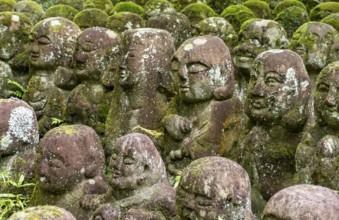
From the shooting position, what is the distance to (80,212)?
8047 mm

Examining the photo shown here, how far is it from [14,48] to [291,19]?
5.69 metres

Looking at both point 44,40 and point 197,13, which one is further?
point 197,13

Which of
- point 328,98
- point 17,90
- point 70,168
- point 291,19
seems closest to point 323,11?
point 291,19

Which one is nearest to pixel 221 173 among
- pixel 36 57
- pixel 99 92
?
pixel 99 92

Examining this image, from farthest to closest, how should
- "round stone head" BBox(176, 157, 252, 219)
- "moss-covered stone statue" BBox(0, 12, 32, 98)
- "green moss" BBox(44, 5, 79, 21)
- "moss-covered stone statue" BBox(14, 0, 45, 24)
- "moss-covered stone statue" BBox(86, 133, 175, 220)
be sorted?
"moss-covered stone statue" BBox(14, 0, 45, 24)
"green moss" BBox(44, 5, 79, 21)
"moss-covered stone statue" BBox(0, 12, 32, 98)
"moss-covered stone statue" BBox(86, 133, 175, 220)
"round stone head" BBox(176, 157, 252, 219)

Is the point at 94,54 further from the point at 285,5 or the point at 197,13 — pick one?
the point at 285,5

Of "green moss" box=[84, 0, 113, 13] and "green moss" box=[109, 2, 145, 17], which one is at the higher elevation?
"green moss" box=[109, 2, 145, 17]

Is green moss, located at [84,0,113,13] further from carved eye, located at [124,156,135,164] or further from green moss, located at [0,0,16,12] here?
carved eye, located at [124,156,135,164]

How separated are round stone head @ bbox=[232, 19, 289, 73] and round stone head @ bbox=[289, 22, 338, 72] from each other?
1.69 feet

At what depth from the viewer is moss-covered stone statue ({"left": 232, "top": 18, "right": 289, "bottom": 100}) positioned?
12.3 meters

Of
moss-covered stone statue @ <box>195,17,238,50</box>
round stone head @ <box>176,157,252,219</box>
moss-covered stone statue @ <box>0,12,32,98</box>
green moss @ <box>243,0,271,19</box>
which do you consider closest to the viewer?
round stone head @ <box>176,157,252,219</box>

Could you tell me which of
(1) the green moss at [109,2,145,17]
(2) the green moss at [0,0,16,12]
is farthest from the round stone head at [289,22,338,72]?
(2) the green moss at [0,0,16,12]

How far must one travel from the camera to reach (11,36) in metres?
14.8

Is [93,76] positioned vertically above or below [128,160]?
below
